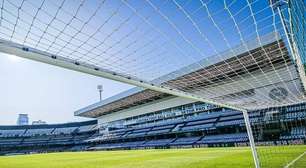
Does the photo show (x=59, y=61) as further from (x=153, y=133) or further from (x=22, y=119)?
(x=22, y=119)

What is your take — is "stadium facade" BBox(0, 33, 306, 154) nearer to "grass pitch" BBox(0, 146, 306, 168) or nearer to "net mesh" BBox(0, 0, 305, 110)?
"net mesh" BBox(0, 0, 305, 110)

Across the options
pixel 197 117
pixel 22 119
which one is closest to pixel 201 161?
pixel 197 117

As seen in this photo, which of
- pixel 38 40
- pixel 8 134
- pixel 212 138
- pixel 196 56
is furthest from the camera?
pixel 8 134

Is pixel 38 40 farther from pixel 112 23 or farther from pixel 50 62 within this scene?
pixel 112 23

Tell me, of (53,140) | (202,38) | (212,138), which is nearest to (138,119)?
(212,138)

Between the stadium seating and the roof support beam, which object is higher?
the roof support beam

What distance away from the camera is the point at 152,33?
12.3ft

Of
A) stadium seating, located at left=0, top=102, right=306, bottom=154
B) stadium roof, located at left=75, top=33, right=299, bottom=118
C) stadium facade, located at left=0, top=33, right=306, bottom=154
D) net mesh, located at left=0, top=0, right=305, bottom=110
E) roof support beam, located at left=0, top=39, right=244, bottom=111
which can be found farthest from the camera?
stadium seating, located at left=0, top=102, right=306, bottom=154

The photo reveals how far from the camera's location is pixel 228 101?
22.2 ft

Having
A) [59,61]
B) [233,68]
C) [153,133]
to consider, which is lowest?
[153,133]

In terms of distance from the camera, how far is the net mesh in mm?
2865

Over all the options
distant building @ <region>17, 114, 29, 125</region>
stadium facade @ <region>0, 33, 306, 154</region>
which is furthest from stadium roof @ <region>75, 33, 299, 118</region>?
distant building @ <region>17, 114, 29, 125</region>

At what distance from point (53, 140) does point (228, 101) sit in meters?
57.2

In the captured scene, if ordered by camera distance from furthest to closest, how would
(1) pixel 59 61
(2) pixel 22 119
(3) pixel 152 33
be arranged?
(2) pixel 22 119
(3) pixel 152 33
(1) pixel 59 61
